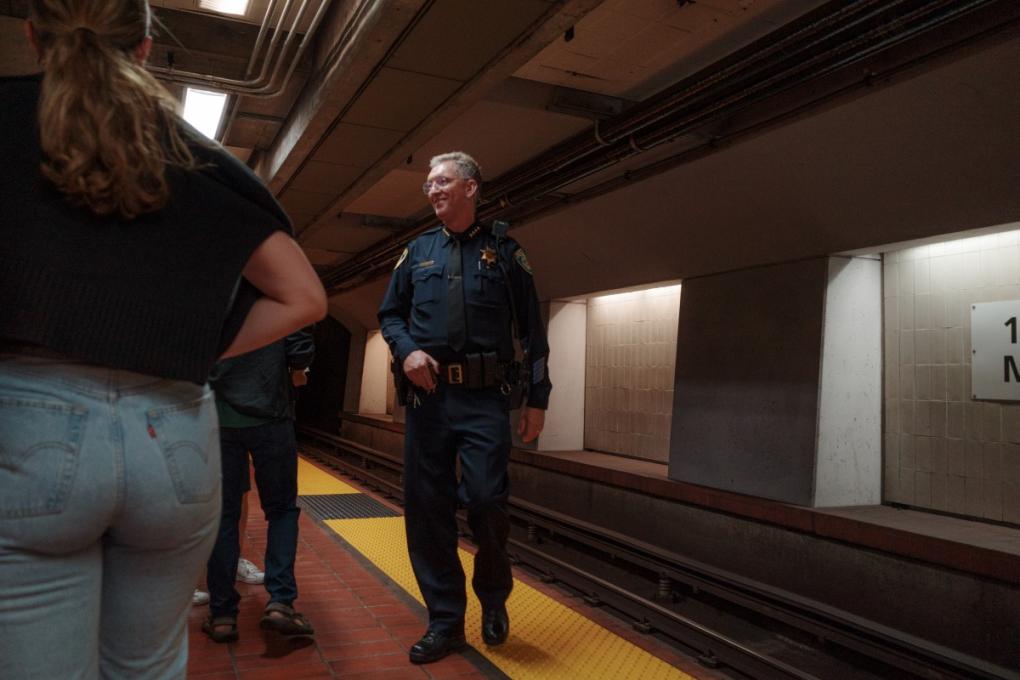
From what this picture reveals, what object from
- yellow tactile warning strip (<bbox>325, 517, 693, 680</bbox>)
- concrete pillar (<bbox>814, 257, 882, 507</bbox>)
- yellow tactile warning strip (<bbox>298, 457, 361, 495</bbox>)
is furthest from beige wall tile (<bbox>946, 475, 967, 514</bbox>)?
yellow tactile warning strip (<bbox>298, 457, 361, 495</bbox>)

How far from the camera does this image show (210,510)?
1.09 metres

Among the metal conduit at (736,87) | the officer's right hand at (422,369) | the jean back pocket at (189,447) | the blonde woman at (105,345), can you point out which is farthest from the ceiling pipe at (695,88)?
the jean back pocket at (189,447)

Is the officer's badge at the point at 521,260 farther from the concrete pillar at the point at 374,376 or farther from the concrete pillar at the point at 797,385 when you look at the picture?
the concrete pillar at the point at 374,376

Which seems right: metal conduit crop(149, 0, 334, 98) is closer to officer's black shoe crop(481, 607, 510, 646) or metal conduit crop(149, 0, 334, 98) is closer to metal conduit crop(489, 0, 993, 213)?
metal conduit crop(489, 0, 993, 213)

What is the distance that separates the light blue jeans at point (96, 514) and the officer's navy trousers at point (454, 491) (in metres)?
2.13

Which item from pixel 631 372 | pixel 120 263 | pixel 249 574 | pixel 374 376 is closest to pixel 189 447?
pixel 120 263

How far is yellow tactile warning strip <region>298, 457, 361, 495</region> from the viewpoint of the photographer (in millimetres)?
8195

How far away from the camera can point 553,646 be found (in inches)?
134

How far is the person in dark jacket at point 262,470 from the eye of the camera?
3.27 meters

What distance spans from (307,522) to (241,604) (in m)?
2.23

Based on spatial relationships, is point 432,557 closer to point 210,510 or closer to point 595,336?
point 210,510

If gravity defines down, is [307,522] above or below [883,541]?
below

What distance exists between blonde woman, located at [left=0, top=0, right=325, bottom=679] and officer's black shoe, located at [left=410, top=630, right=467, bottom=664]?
210 cm

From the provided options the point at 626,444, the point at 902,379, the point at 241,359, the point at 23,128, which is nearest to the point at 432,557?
the point at 241,359
